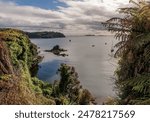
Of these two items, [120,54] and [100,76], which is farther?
[100,76]

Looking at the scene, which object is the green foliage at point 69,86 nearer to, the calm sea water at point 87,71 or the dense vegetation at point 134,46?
the calm sea water at point 87,71

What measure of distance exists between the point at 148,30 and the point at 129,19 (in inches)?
19.7

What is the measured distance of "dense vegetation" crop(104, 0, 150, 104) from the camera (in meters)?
5.59

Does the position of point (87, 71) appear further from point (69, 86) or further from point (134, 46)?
point (134, 46)

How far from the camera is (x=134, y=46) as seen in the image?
586cm

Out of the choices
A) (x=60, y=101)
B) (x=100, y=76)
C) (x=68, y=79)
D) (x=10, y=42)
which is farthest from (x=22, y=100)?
(x=100, y=76)

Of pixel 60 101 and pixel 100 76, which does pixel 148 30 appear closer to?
pixel 60 101

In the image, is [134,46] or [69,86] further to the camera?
[69,86]

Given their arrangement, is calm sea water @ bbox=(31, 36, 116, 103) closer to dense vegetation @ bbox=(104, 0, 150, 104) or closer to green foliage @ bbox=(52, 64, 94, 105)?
green foliage @ bbox=(52, 64, 94, 105)

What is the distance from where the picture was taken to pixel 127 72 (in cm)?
649

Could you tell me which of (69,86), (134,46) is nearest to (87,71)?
(69,86)

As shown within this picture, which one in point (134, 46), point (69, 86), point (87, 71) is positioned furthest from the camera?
point (87, 71)

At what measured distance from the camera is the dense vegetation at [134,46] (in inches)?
220

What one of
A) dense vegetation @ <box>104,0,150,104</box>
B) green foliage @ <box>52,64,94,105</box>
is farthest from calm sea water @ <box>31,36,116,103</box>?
dense vegetation @ <box>104,0,150,104</box>
